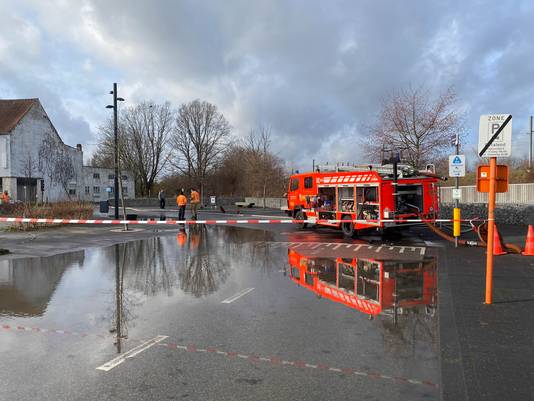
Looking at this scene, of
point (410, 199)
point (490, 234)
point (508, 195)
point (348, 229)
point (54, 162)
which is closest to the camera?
point (490, 234)

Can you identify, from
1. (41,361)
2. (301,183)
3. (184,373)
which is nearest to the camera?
(184,373)

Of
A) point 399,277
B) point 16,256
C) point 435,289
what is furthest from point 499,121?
point 16,256

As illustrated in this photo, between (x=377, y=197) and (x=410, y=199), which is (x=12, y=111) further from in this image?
(x=410, y=199)

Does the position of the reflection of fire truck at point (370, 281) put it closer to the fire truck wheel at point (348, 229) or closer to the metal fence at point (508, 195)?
the fire truck wheel at point (348, 229)

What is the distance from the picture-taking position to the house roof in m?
43.0

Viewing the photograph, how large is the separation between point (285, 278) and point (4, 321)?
484cm

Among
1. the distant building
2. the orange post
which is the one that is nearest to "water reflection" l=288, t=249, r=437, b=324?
the orange post

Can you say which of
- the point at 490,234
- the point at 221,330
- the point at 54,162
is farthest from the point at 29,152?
the point at 490,234

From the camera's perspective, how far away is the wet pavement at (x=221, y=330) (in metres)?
4.11

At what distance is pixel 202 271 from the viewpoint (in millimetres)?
10055

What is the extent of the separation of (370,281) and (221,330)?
149 inches

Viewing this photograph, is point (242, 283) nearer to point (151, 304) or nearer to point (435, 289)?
point (151, 304)

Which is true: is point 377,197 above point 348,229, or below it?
above

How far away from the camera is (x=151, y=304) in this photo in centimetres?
708
